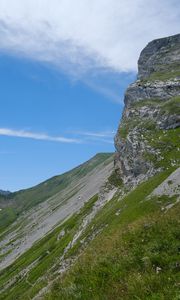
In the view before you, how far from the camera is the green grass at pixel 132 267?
12.9 metres

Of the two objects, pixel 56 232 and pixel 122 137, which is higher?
pixel 122 137

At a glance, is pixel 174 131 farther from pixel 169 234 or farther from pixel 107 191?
pixel 169 234

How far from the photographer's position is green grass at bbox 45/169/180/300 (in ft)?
42.4

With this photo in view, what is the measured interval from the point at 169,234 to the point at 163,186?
57639 millimetres

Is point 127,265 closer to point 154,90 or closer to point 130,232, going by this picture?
point 130,232

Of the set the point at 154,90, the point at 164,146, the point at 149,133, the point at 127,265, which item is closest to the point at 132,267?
the point at 127,265

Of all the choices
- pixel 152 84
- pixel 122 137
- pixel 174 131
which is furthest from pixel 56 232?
pixel 152 84

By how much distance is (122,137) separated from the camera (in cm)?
14550

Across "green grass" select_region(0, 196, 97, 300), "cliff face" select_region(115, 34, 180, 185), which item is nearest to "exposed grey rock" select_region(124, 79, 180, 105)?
"cliff face" select_region(115, 34, 180, 185)

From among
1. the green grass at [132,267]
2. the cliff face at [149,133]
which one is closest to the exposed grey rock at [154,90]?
the cliff face at [149,133]

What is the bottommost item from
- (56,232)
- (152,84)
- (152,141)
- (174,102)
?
(56,232)

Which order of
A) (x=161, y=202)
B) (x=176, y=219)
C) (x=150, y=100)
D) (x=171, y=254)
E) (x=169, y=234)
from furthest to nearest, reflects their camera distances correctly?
(x=150, y=100) → (x=161, y=202) → (x=176, y=219) → (x=169, y=234) → (x=171, y=254)

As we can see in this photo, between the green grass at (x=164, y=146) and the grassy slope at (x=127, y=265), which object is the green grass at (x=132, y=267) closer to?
the grassy slope at (x=127, y=265)

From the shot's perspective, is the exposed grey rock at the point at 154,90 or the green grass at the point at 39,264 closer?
the green grass at the point at 39,264
